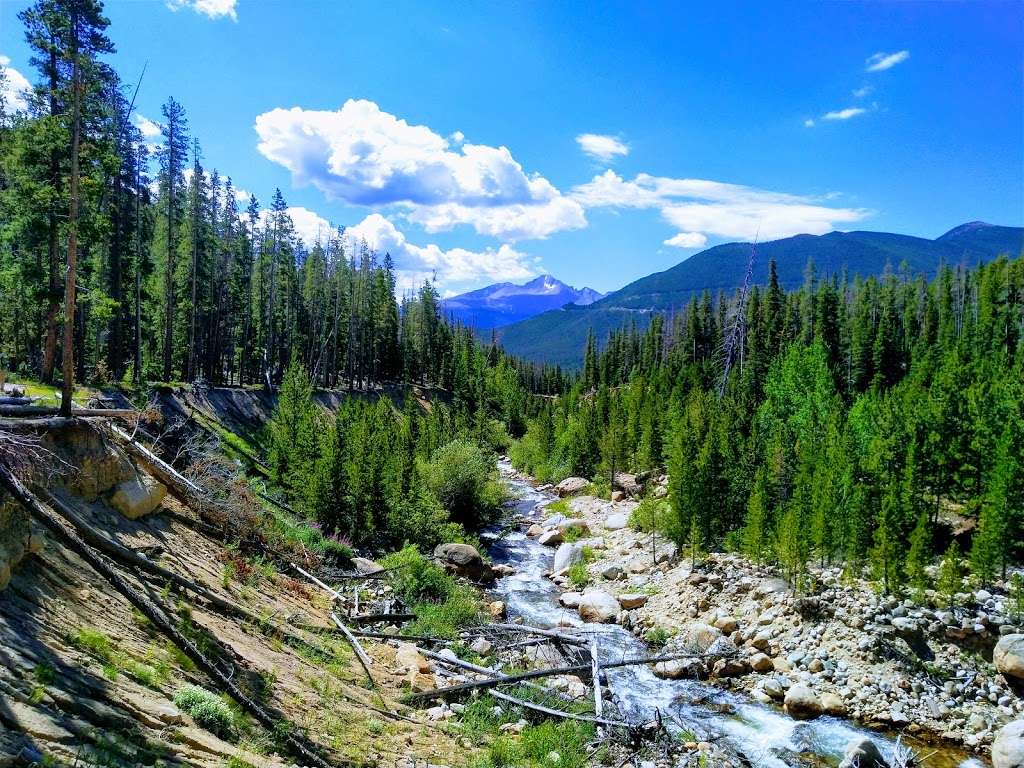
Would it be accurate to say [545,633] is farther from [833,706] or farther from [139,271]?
[139,271]

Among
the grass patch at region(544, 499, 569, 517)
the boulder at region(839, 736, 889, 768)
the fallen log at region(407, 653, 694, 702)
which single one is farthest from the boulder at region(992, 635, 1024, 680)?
the grass patch at region(544, 499, 569, 517)

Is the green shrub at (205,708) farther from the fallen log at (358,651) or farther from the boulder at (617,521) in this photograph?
the boulder at (617,521)

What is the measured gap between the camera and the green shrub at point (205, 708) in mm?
7887

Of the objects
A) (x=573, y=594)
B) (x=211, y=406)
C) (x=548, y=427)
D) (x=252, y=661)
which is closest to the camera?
(x=252, y=661)

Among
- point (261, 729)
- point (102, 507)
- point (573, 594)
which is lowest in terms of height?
point (573, 594)

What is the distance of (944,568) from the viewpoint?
2102cm

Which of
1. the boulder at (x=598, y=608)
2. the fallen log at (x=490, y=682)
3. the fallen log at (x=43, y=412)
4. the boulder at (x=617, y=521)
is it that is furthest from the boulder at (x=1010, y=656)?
the fallen log at (x=43, y=412)

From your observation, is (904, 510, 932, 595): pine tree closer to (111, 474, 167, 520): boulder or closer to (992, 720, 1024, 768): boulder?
(992, 720, 1024, 768): boulder

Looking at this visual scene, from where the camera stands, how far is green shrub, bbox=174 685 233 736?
7887mm

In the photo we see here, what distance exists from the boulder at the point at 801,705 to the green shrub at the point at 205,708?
15.7 metres

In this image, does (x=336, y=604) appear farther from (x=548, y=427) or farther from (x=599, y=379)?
(x=599, y=379)

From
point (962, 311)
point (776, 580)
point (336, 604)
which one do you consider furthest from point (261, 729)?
point (962, 311)

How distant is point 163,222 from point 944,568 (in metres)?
52.5

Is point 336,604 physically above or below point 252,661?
below
